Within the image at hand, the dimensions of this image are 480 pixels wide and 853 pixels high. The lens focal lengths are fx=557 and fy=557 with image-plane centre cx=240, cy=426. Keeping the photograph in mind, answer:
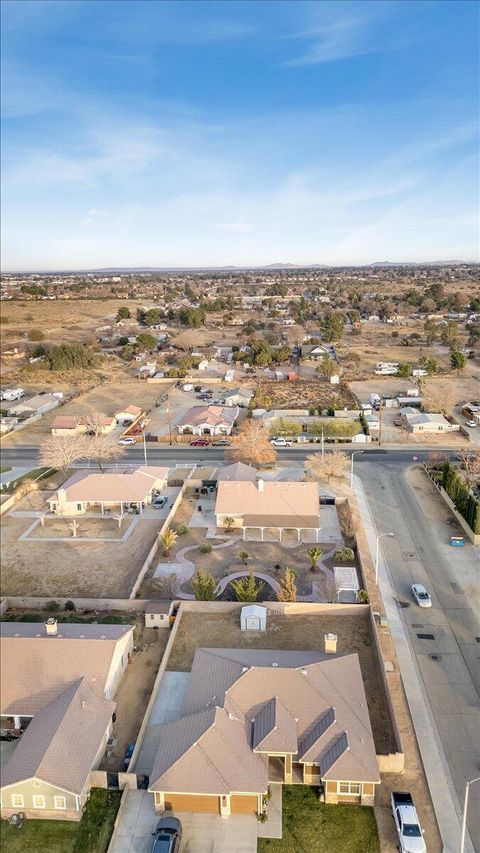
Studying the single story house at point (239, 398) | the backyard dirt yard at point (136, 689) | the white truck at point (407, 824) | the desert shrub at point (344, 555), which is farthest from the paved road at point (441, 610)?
the single story house at point (239, 398)

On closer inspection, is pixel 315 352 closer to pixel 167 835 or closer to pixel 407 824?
pixel 407 824

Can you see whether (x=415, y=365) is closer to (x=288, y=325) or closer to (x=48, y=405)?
(x=288, y=325)

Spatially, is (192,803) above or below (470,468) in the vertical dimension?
below

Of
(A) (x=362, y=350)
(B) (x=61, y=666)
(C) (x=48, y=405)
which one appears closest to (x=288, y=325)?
(A) (x=362, y=350)

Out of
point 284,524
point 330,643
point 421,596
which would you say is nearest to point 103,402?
point 284,524

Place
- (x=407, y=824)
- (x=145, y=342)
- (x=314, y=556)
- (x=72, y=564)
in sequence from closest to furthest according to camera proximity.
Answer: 1. (x=407, y=824)
2. (x=314, y=556)
3. (x=72, y=564)
4. (x=145, y=342)

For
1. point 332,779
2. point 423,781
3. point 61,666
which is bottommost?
point 423,781

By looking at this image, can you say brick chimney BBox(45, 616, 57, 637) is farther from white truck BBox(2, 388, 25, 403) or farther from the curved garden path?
white truck BBox(2, 388, 25, 403)
